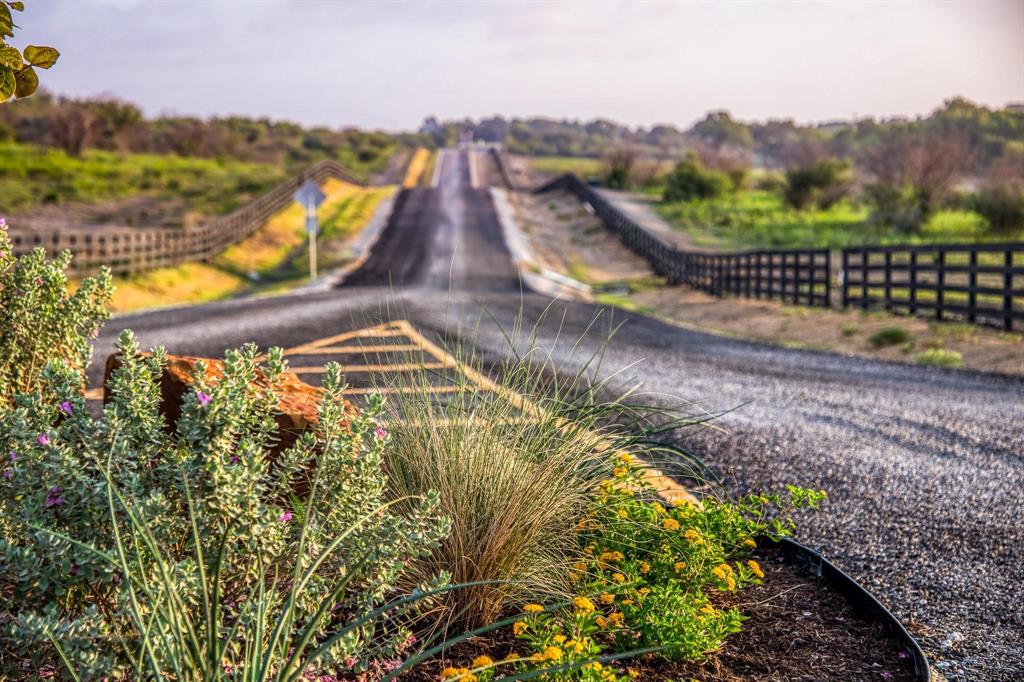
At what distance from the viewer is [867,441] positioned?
687 cm

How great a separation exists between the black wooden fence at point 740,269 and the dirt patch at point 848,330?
15.9 inches

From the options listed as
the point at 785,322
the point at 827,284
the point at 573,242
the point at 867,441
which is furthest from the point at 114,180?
the point at 867,441

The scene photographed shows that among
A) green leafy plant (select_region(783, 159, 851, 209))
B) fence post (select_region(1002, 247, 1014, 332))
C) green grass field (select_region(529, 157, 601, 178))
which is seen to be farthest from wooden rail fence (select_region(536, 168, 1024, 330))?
green grass field (select_region(529, 157, 601, 178))

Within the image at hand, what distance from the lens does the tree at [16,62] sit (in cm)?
296

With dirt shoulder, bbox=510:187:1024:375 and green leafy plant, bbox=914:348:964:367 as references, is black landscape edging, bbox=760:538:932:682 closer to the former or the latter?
dirt shoulder, bbox=510:187:1024:375

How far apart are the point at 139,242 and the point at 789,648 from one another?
73.4 ft

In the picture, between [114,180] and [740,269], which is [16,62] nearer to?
[740,269]

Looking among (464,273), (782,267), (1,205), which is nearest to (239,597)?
(782,267)

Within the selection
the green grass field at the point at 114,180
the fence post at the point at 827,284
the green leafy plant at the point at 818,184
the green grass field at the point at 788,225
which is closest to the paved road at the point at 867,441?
the fence post at the point at 827,284

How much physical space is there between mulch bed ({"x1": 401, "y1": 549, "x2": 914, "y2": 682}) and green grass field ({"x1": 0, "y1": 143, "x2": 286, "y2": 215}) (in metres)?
31.0

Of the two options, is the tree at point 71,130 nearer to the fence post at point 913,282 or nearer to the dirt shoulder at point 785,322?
the dirt shoulder at point 785,322

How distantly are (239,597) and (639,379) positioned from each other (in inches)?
271

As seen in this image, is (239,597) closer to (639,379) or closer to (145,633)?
(145,633)

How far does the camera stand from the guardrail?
68.9ft
